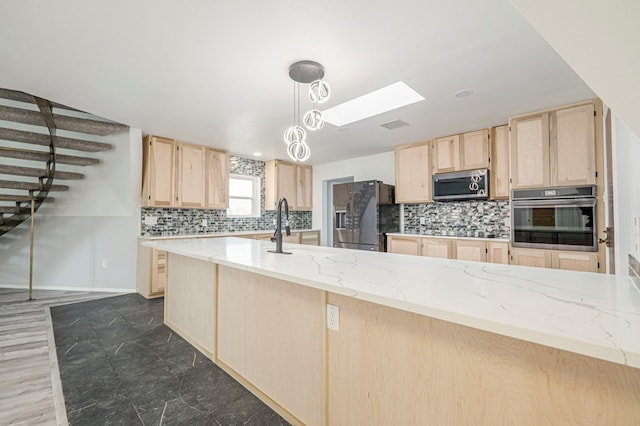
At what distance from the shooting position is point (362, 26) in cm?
179

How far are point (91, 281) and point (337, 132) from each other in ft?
14.4

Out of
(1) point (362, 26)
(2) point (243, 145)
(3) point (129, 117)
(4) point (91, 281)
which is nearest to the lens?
(1) point (362, 26)

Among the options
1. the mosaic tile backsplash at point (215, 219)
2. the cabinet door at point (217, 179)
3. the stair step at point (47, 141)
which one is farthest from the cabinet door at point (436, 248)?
the stair step at point (47, 141)

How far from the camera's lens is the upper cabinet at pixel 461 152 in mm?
3770

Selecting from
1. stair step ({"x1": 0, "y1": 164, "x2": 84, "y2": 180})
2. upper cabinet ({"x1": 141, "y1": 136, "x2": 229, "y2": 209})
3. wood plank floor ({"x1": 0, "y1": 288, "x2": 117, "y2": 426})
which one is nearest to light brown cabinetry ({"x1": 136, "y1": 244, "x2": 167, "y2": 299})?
upper cabinet ({"x1": 141, "y1": 136, "x2": 229, "y2": 209})

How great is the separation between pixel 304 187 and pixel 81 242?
13.1ft

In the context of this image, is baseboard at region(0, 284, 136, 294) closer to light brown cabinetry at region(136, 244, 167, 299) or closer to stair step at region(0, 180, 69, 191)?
light brown cabinetry at region(136, 244, 167, 299)

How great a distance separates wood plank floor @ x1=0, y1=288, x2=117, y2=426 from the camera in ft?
5.35

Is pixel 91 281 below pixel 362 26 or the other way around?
below

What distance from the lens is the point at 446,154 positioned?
→ 4.10m

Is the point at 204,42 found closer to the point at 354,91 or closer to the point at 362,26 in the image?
the point at 362,26

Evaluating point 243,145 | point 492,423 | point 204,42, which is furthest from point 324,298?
point 243,145

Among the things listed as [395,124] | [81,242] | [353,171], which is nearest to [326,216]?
[353,171]

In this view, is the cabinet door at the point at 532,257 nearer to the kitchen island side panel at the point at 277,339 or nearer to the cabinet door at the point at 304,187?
the kitchen island side panel at the point at 277,339
